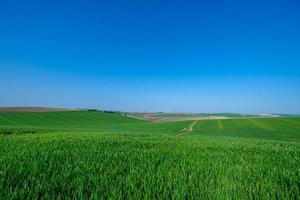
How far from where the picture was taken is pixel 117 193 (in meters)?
2.51

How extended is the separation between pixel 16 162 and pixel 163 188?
3.03 m

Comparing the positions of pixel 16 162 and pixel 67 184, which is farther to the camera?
pixel 16 162

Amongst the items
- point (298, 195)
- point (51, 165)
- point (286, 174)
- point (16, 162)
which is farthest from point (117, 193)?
point (286, 174)

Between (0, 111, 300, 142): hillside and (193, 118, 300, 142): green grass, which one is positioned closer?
(0, 111, 300, 142): hillside

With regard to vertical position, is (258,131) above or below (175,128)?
above

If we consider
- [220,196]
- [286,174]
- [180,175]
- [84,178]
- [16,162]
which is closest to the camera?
[220,196]

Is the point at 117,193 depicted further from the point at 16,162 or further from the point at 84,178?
the point at 16,162

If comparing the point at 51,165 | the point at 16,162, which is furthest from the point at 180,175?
the point at 16,162

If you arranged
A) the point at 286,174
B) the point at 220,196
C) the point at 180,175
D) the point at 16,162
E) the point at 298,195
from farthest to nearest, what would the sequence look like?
the point at 16,162
the point at 286,174
the point at 180,175
the point at 298,195
the point at 220,196

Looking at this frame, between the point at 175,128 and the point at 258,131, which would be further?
the point at 175,128

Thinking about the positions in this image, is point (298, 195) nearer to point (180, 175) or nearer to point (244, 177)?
point (244, 177)

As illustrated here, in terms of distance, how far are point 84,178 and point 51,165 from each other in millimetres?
1134

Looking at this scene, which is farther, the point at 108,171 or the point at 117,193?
the point at 108,171

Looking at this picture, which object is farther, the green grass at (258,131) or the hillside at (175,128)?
the green grass at (258,131)
